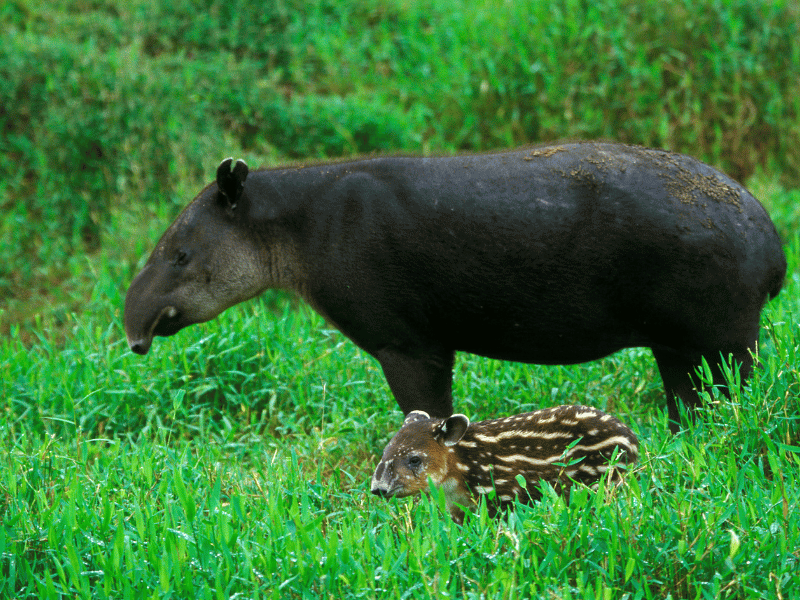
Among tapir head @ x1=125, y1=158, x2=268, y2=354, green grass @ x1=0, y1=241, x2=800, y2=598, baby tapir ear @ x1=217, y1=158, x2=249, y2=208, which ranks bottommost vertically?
green grass @ x1=0, y1=241, x2=800, y2=598

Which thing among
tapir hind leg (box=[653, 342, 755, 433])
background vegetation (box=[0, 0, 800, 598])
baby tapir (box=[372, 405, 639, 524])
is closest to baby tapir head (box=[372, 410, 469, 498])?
baby tapir (box=[372, 405, 639, 524])

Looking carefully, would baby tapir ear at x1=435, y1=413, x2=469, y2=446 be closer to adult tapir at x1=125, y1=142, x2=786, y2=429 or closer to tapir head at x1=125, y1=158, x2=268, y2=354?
adult tapir at x1=125, y1=142, x2=786, y2=429

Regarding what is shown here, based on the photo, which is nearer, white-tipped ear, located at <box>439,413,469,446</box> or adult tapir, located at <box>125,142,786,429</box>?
white-tipped ear, located at <box>439,413,469,446</box>

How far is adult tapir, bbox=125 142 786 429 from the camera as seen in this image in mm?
4312

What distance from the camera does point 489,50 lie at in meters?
10.3

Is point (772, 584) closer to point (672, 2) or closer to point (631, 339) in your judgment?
point (631, 339)

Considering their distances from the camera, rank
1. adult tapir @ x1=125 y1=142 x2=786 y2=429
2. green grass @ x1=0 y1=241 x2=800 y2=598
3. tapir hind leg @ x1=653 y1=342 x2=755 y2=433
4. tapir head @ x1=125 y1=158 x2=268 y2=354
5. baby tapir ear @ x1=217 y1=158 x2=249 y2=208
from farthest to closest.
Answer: tapir head @ x1=125 y1=158 x2=268 y2=354, baby tapir ear @ x1=217 y1=158 x2=249 y2=208, tapir hind leg @ x1=653 y1=342 x2=755 y2=433, adult tapir @ x1=125 y1=142 x2=786 y2=429, green grass @ x1=0 y1=241 x2=800 y2=598

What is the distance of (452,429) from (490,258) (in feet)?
2.81

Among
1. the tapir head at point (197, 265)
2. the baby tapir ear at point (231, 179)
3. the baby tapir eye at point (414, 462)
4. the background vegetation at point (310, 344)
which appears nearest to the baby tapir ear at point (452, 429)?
the baby tapir eye at point (414, 462)

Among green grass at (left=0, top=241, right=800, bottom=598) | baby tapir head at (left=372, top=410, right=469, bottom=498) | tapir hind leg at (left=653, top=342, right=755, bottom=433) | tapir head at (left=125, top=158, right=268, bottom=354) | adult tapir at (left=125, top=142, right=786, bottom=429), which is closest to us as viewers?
green grass at (left=0, top=241, right=800, bottom=598)

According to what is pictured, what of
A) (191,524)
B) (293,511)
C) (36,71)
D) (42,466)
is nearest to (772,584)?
(293,511)

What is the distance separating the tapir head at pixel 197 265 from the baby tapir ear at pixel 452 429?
4.51 feet

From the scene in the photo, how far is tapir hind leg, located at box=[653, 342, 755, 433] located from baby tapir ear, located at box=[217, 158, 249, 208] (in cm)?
232

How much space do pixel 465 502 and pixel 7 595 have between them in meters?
1.96
